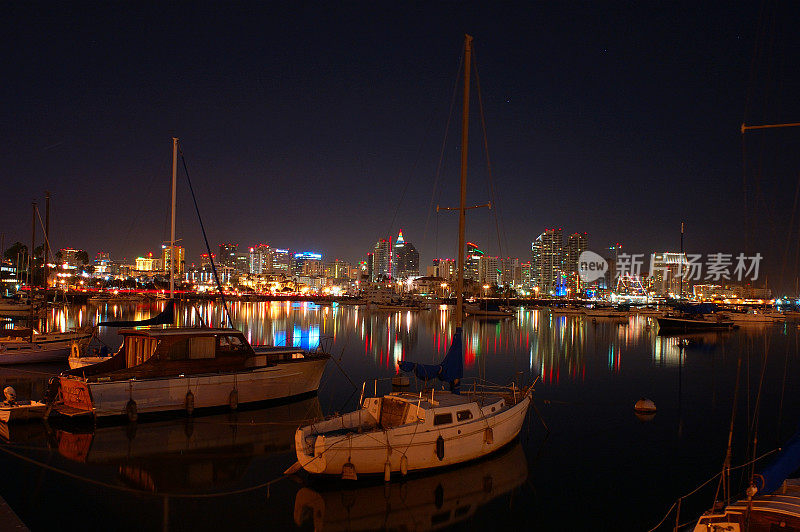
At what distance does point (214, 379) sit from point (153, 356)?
212 centimetres

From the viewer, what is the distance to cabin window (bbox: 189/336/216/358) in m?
18.4

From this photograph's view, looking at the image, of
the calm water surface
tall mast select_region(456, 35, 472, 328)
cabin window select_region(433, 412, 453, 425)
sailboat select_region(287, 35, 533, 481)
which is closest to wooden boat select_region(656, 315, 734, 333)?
the calm water surface

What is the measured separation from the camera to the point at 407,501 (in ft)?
38.6

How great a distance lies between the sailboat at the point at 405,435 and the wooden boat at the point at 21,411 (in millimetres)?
9782

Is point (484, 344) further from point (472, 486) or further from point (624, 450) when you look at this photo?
point (472, 486)

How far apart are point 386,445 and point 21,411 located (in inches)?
487

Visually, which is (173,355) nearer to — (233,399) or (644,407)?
(233,399)

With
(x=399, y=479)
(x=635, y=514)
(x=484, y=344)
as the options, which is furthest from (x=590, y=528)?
(x=484, y=344)

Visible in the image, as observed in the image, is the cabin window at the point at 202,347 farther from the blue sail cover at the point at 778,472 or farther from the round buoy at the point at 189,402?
the blue sail cover at the point at 778,472

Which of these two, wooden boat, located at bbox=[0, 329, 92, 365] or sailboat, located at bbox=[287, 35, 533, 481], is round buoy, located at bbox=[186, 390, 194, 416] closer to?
sailboat, located at bbox=[287, 35, 533, 481]

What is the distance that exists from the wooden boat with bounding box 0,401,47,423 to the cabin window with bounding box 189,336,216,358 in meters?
4.64

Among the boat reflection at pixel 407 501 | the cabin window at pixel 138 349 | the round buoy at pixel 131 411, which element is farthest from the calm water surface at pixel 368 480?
the cabin window at pixel 138 349

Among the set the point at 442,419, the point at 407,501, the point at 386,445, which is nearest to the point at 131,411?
the point at 386,445

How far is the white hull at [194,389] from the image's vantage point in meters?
16.7
